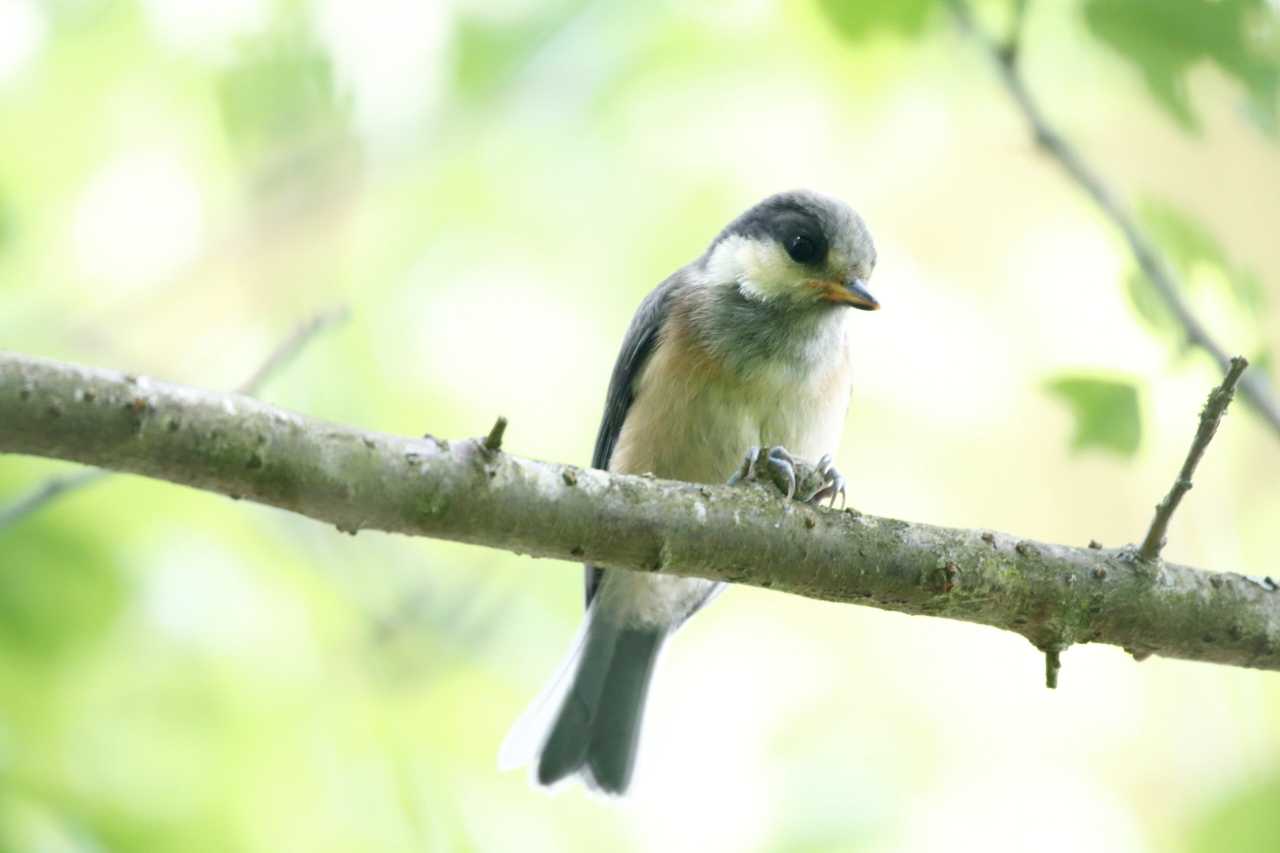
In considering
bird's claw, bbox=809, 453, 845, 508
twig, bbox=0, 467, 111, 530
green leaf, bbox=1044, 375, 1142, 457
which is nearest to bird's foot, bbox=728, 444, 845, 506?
bird's claw, bbox=809, 453, 845, 508

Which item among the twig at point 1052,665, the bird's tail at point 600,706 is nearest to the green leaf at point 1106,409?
the twig at point 1052,665

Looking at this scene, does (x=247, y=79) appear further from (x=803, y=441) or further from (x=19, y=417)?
(x=19, y=417)

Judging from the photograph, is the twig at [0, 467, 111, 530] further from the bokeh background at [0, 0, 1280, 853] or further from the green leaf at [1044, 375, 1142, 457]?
the green leaf at [1044, 375, 1142, 457]

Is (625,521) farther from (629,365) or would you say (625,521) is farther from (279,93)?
(279,93)

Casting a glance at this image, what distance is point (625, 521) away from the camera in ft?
Answer: 8.86

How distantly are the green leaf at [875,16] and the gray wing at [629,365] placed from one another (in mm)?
1368

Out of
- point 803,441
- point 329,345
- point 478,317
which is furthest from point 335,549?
point 803,441

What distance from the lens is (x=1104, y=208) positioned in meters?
3.64

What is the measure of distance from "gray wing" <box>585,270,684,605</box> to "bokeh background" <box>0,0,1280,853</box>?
704mm

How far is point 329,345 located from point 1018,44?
116 inches

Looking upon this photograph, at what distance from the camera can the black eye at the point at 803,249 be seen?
449cm

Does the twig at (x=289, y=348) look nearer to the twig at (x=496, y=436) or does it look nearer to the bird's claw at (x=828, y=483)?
the twig at (x=496, y=436)

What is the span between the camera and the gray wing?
470 centimetres

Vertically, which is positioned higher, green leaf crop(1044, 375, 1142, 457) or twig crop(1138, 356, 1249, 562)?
green leaf crop(1044, 375, 1142, 457)
